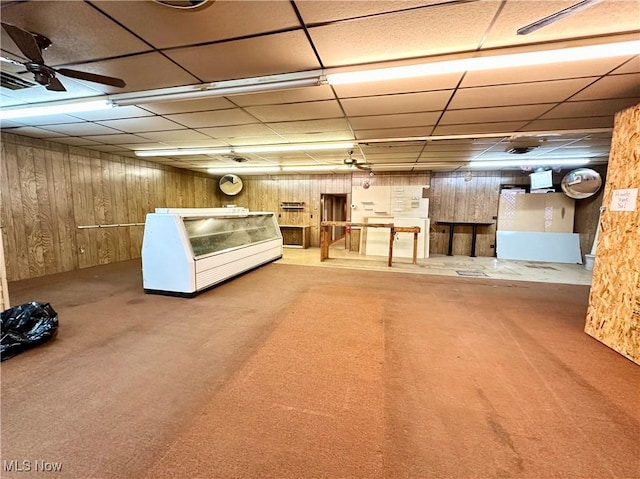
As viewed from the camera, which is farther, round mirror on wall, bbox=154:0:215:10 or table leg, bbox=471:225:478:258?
table leg, bbox=471:225:478:258

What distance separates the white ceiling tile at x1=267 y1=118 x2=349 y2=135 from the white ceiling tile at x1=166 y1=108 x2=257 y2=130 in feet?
1.37

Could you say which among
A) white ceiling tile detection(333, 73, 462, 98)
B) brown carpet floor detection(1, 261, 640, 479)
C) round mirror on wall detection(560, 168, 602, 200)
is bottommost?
brown carpet floor detection(1, 261, 640, 479)

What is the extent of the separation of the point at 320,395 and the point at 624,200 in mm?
3386

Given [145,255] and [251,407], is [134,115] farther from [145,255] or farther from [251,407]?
[251,407]

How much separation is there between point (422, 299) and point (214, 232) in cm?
370

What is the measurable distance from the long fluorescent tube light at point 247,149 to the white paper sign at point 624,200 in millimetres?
3488

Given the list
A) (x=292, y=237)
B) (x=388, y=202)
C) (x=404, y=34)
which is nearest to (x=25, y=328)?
(x=404, y=34)

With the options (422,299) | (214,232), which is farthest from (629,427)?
(214,232)

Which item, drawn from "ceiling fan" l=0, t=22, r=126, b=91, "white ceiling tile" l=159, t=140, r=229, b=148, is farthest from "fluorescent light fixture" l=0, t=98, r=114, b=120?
"white ceiling tile" l=159, t=140, r=229, b=148

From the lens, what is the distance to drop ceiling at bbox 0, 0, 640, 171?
5.33ft

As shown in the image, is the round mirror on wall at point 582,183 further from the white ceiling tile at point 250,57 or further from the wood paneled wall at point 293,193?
the white ceiling tile at point 250,57

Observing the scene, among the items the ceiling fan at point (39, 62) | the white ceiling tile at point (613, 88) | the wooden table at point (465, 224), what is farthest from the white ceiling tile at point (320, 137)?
the wooden table at point (465, 224)

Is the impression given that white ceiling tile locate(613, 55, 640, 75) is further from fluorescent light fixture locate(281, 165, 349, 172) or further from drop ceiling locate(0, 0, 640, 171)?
fluorescent light fixture locate(281, 165, 349, 172)

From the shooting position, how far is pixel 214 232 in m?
4.67
